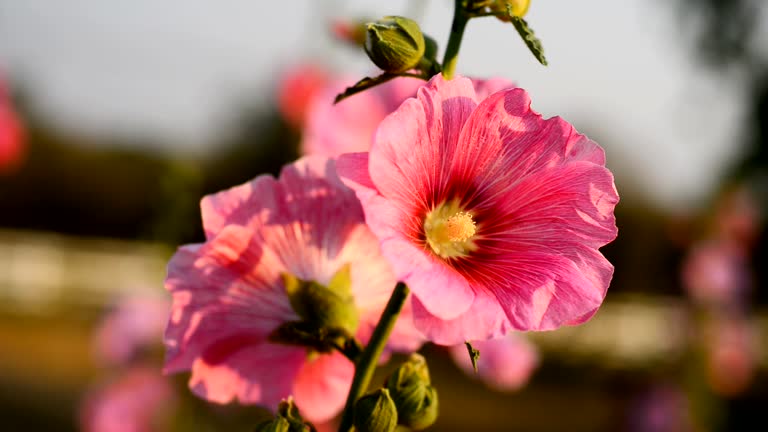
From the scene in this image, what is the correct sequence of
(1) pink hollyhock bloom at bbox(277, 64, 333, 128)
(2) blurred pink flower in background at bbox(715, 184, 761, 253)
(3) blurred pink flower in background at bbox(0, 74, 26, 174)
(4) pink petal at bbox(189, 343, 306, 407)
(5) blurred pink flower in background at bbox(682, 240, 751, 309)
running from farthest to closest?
(2) blurred pink flower in background at bbox(715, 184, 761, 253) → (5) blurred pink flower in background at bbox(682, 240, 751, 309) → (3) blurred pink flower in background at bbox(0, 74, 26, 174) → (1) pink hollyhock bloom at bbox(277, 64, 333, 128) → (4) pink petal at bbox(189, 343, 306, 407)

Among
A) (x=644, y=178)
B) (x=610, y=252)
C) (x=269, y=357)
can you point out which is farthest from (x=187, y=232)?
(x=644, y=178)

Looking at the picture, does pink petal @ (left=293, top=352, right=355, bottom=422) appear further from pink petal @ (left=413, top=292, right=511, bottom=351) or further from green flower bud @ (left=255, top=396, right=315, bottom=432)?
pink petal @ (left=413, top=292, right=511, bottom=351)

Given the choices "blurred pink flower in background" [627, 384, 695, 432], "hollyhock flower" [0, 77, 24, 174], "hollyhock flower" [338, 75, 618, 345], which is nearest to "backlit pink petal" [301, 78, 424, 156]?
"hollyhock flower" [338, 75, 618, 345]

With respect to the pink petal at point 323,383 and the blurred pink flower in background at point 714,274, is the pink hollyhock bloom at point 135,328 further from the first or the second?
the blurred pink flower in background at point 714,274

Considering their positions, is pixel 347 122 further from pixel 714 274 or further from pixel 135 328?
pixel 714 274

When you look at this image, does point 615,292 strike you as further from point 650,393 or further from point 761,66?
point 650,393

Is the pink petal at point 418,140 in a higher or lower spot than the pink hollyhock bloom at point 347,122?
higher

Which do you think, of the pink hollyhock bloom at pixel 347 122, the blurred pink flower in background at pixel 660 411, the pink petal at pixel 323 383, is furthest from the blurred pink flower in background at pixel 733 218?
the pink petal at pixel 323 383
